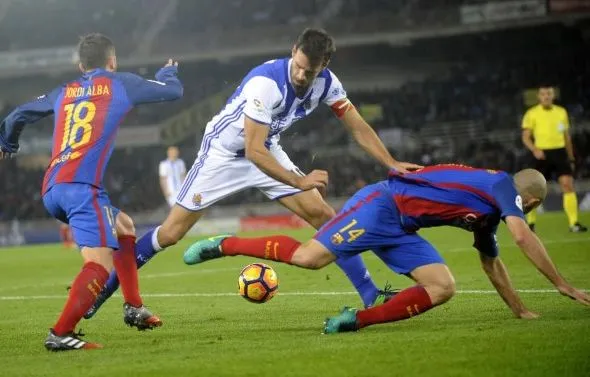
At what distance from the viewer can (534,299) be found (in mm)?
8773

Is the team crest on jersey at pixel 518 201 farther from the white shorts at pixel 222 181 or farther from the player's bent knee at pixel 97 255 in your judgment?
the player's bent knee at pixel 97 255

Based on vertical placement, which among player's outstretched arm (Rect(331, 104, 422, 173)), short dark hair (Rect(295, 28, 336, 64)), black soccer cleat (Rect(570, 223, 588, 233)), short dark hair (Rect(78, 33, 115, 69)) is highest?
short dark hair (Rect(78, 33, 115, 69))

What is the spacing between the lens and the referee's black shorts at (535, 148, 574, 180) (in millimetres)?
17078

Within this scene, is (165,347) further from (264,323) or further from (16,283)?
(16,283)

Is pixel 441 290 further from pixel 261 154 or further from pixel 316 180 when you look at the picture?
pixel 261 154

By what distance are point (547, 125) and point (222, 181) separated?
9.83 meters

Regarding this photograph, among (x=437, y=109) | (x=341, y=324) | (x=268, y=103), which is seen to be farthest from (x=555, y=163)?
(x=437, y=109)

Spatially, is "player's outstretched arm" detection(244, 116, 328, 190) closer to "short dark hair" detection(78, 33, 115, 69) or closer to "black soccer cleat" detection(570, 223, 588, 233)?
"short dark hair" detection(78, 33, 115, 69)

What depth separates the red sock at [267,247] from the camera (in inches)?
291

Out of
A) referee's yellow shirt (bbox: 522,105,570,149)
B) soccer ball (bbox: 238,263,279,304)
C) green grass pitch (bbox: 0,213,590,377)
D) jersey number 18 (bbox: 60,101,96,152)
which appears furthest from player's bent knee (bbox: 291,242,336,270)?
referee's yellow shirt (bbox: 522,105,570,149)

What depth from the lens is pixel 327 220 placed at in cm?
852

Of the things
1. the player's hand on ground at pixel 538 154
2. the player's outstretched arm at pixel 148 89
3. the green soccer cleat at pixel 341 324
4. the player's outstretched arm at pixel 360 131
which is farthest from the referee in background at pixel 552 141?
the player's outstretched arm at pixel 148 89

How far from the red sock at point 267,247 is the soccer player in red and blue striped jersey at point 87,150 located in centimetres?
88

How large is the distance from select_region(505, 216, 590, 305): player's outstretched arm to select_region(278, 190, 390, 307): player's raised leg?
4.94ft
